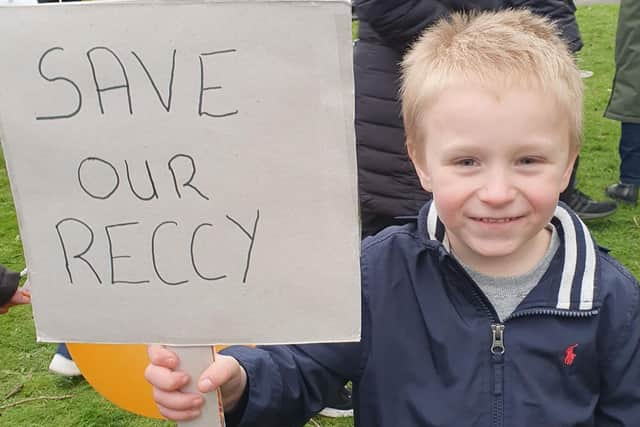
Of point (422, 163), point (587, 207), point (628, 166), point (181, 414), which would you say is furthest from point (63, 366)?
point (628, 166)

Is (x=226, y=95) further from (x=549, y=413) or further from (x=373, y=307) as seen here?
(x=549, y=413)

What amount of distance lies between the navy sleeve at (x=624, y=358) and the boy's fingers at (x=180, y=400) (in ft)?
2.28

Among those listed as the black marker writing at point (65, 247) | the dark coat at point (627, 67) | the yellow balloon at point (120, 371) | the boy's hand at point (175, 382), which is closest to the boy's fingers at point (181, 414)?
the boy's hand at point (175, 382)

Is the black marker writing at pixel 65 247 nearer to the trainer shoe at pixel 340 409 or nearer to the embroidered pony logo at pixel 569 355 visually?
the embroidered pony logo at pixel 569 355

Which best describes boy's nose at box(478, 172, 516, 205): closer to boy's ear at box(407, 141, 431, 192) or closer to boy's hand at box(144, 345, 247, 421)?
boy's ear at box(407, 141, 431, 192)

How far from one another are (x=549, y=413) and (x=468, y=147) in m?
0.47

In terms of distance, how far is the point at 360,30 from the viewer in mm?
2496

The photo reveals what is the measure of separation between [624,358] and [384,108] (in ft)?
4.21

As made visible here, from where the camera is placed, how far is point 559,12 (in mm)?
2545

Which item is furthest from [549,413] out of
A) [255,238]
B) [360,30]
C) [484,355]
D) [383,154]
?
[360,30]

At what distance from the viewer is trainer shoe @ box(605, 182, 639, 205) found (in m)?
4.55

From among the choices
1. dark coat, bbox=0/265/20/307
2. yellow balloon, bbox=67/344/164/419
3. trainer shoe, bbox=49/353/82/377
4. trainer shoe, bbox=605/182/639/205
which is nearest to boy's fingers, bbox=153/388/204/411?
yellow balloon, bbox=67/344/164/419

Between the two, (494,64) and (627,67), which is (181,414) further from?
(627,67)

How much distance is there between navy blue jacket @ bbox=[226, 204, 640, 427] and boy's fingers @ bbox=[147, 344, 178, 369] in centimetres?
15
